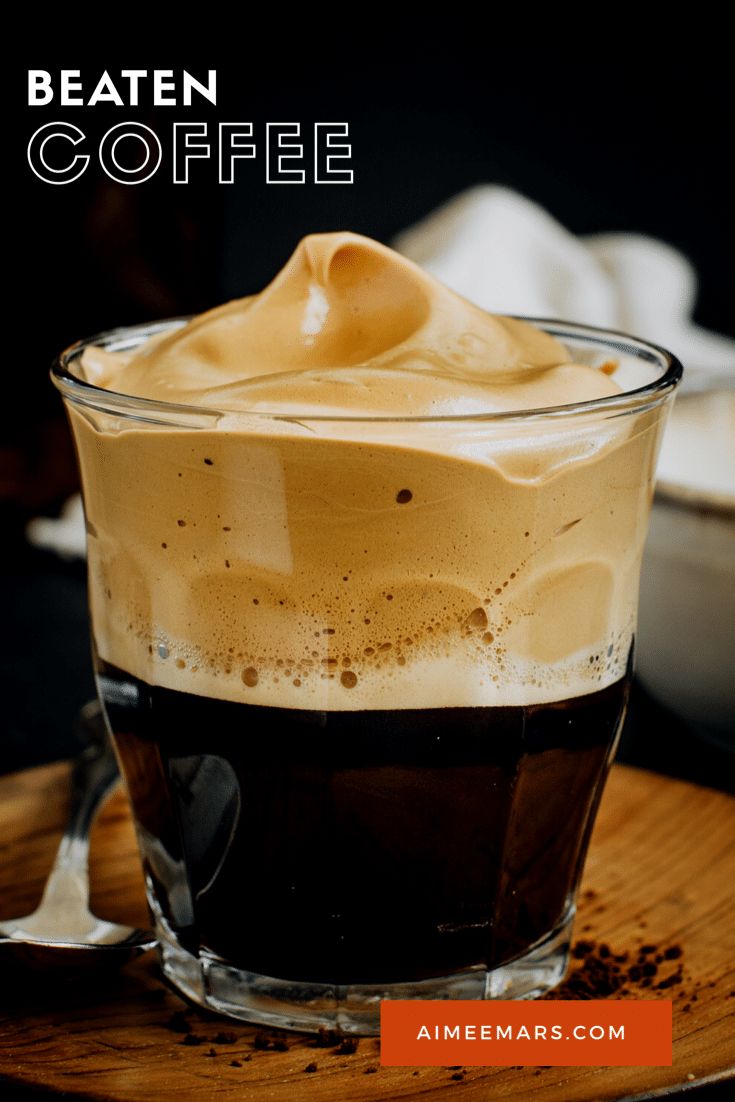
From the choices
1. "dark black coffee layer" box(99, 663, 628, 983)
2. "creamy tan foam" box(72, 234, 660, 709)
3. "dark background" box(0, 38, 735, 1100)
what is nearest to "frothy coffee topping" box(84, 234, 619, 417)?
"creamy tan foam" box(72, 234, 660, 709)

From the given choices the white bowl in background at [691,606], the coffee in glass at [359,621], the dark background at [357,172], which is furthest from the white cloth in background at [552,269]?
the coffee in glass at [359,621]

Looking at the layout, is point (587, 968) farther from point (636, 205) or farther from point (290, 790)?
point (636, 205)

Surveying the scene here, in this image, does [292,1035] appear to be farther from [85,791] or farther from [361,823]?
[85,791]

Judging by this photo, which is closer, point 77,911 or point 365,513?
point 365,513

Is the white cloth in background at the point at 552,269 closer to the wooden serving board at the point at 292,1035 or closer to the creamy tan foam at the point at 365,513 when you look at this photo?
the wooden serving board at the point at 292,1035

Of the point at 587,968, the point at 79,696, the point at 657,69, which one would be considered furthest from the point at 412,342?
the point at 657,69

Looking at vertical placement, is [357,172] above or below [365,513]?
below

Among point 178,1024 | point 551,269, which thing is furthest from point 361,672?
point 551,269
